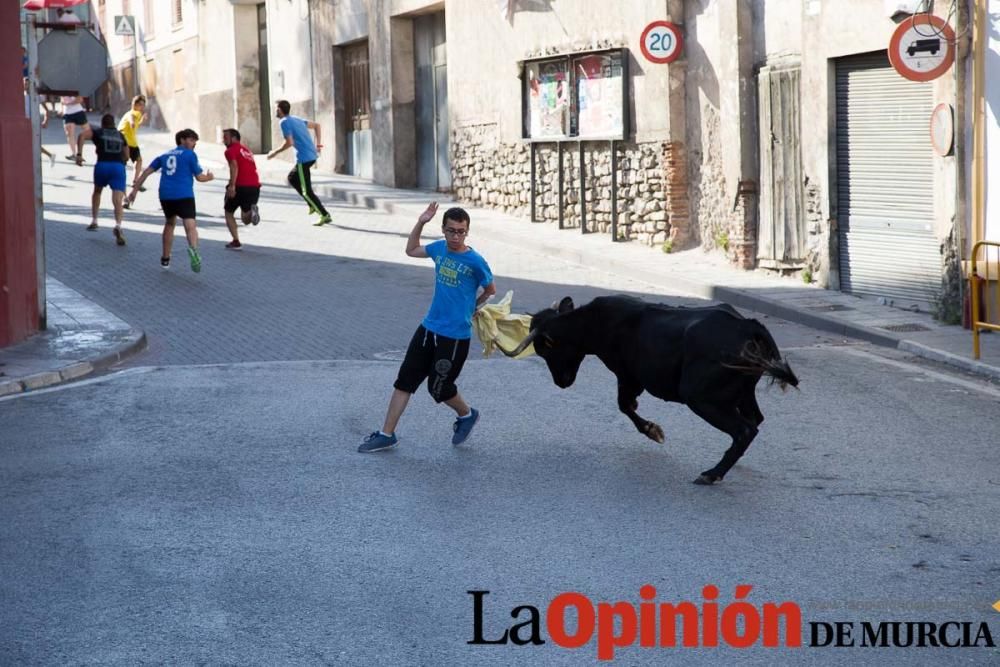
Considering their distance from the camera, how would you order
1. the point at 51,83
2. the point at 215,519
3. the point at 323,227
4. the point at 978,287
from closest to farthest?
the point at 215,519, the point at 978,287, the point at 51,83, the point at 323,227

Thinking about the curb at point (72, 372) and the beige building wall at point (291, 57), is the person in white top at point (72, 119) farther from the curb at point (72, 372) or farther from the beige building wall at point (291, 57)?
the curb at point (72, 372)

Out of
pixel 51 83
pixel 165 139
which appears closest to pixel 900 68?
pixel 51 83

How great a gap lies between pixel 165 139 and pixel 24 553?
34527 millimetres

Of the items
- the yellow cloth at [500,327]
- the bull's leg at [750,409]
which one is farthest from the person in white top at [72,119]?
the bull's leg at [750,409]

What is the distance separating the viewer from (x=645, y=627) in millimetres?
5645

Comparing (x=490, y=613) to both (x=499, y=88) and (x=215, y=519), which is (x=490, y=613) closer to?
(x=215, y=519)

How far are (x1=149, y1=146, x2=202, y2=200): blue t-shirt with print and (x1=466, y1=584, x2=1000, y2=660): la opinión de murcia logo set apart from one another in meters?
13.0

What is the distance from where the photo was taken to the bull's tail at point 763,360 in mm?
7828

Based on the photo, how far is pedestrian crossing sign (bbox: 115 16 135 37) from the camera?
4459 centimetres

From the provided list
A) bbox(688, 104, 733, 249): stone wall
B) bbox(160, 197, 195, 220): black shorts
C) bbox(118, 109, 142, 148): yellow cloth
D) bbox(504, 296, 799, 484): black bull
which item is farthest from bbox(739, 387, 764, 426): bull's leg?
bbox(118, 109, 142, 148): yellow cloth

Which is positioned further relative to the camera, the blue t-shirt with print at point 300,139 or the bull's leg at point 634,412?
the blue t-shirt with print at point 300,139

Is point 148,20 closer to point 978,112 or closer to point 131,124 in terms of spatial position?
point 131,124

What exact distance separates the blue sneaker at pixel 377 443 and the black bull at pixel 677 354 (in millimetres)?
905

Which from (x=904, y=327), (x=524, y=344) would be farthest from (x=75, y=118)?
(x=524, y=344)
